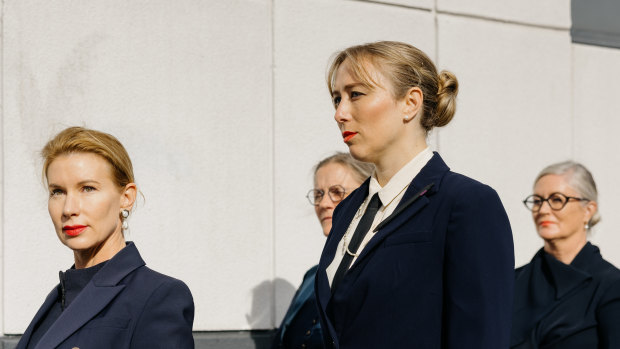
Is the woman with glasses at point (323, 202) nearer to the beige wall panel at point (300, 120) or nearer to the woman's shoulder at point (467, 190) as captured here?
the beige wall panel at point (300, 120)

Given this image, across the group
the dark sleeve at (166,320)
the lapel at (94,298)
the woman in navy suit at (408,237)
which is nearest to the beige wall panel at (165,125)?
the lapel at (94,298)

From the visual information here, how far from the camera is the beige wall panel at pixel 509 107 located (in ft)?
20.0

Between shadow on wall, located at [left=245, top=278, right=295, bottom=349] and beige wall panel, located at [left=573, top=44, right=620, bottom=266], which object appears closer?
shadow on wall, located at [left=245, top=278, right=295, bottom=349]

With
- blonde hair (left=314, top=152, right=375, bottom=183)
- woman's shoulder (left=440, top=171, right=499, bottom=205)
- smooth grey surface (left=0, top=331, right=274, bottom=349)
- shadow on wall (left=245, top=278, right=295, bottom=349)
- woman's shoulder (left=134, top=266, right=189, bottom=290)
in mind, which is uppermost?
blonde hair (left=314, top=152, right=375, bottom=183)

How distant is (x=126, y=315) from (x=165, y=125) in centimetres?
233

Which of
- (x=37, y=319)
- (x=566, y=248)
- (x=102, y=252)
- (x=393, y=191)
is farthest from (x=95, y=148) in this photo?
(x=566, y=248)

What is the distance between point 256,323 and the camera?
5.25 metres

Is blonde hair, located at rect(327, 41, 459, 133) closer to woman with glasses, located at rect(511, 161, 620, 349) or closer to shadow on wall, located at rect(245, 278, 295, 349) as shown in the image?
woman with glasses, located at rect(511, 161, 620, 349)

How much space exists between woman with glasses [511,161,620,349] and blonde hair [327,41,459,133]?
175cm

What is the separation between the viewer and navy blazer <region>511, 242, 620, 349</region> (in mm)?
4074

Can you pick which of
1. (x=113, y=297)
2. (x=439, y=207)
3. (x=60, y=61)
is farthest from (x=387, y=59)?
(x=60, y=61)

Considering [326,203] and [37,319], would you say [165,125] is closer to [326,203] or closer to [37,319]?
[326,203]

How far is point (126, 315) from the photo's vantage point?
9.20ft

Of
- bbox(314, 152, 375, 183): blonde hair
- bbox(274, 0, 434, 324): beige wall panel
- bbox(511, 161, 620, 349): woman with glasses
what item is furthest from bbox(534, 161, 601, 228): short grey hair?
bbox(274, 0, 434, 324): beige wall panel
